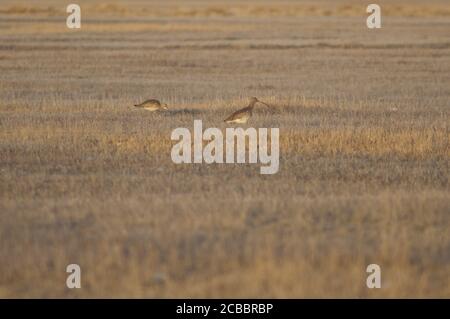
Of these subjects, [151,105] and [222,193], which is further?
[151,105]

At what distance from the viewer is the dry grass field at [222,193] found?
7.11 meters

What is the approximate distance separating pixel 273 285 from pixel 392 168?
5.22 m

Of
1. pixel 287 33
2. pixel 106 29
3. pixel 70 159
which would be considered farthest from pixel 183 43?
pixel 70 159

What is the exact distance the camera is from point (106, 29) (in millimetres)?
49469

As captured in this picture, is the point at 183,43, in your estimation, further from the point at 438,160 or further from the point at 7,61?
the point at 438,160

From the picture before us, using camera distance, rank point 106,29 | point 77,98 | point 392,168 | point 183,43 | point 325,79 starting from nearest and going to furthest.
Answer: point 392,168
point 77,98
point 325,79
point 183,43
point 106,29

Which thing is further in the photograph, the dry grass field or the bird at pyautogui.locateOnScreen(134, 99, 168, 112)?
the bird at pyautogui.locateOnScreen(134, 99, 168, 112)

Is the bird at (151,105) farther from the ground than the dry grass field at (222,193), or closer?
farther from the ground

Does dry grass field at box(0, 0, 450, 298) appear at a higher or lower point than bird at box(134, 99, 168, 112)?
lower

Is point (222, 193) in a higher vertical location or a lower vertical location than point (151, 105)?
lower

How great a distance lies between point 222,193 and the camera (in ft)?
32.2

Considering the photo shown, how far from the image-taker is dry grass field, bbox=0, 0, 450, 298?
7105mm

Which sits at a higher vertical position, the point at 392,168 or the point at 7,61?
the point at 7,61

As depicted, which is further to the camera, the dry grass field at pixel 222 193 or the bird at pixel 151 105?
the bird at pixel 151 105
